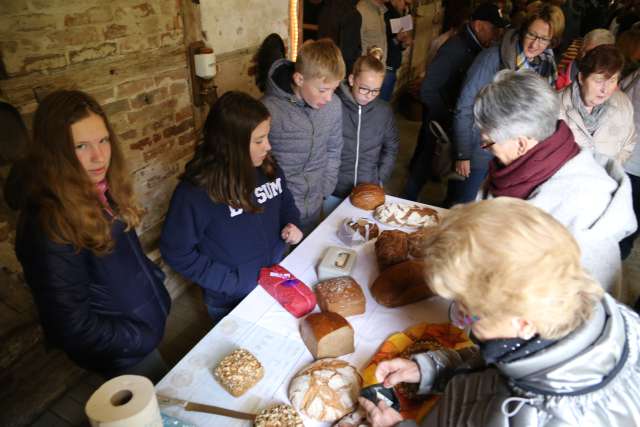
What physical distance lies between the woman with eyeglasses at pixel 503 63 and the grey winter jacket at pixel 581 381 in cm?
241

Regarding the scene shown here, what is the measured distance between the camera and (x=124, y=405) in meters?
0.81

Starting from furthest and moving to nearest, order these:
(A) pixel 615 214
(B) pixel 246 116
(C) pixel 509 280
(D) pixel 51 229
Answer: (B) pixel 246 116, (A) pixel 615 214, (D) pixel 51 229, (C) pixel 509 280

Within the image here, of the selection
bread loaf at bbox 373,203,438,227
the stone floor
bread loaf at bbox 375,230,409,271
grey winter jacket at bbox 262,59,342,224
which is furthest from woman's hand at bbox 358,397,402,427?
the stone floor

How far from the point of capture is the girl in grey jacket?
2.66m

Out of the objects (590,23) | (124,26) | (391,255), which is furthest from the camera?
(590,23)

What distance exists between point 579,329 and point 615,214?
2.92ft

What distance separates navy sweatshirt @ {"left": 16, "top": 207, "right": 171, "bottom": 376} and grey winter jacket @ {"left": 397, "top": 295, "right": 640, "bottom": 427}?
4.13 ft

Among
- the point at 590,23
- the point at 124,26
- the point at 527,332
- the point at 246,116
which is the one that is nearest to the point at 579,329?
the point at 527,332

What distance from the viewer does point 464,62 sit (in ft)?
12.1

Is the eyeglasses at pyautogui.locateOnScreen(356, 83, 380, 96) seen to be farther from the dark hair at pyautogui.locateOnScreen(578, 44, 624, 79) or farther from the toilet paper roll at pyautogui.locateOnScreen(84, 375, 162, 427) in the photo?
the toilet paper roll at pyautogui.locateOnScreen(84, 375, 162, 427)

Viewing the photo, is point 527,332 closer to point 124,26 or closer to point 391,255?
point 391,255

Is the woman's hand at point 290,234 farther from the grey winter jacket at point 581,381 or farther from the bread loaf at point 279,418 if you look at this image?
the grey winter jacket at point 581,381

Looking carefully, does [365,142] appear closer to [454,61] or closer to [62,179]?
[454,61]

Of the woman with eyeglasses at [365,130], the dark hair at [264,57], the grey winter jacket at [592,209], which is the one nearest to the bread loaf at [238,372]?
the grey winter jacket at [592,209]
